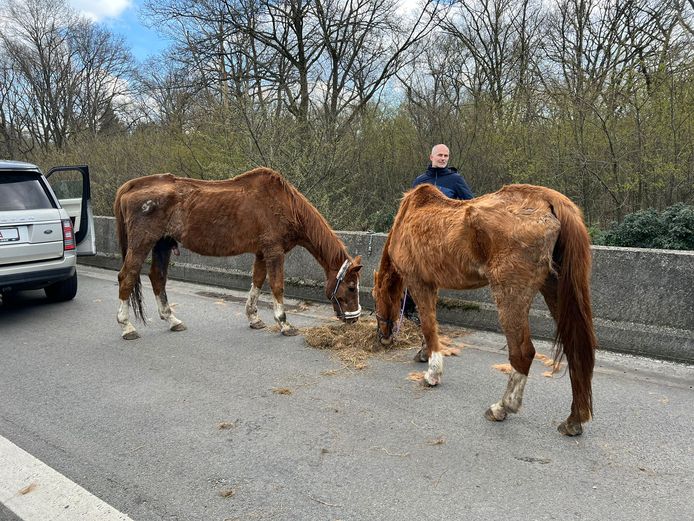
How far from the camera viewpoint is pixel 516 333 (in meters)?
3.16

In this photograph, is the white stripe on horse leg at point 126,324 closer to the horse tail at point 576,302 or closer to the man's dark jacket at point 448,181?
the man's dark jacket at point 448,181

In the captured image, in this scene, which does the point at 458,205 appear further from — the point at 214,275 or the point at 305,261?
the point at 214,275

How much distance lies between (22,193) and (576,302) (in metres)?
6.90

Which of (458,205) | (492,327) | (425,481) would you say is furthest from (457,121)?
(425,481)

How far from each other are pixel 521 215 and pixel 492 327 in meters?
2.67

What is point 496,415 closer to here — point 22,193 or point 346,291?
point 346,291

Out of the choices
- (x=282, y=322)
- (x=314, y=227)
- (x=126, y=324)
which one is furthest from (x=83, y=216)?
(x=314, y=227)

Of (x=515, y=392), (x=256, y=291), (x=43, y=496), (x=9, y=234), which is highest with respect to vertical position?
(x=9, y=234)

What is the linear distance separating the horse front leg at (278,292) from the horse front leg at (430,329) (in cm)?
203

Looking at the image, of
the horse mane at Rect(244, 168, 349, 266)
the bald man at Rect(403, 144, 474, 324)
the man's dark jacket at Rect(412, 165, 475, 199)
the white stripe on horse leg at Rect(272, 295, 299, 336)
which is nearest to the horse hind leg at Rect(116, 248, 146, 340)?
the white stripe on horse leg at Rect(272, 295, 299, 336)

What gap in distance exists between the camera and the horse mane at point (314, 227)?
5535 mm

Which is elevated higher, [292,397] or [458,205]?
[458,205]

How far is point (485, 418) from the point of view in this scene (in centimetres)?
345

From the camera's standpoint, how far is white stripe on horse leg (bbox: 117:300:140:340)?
5.52 meters
